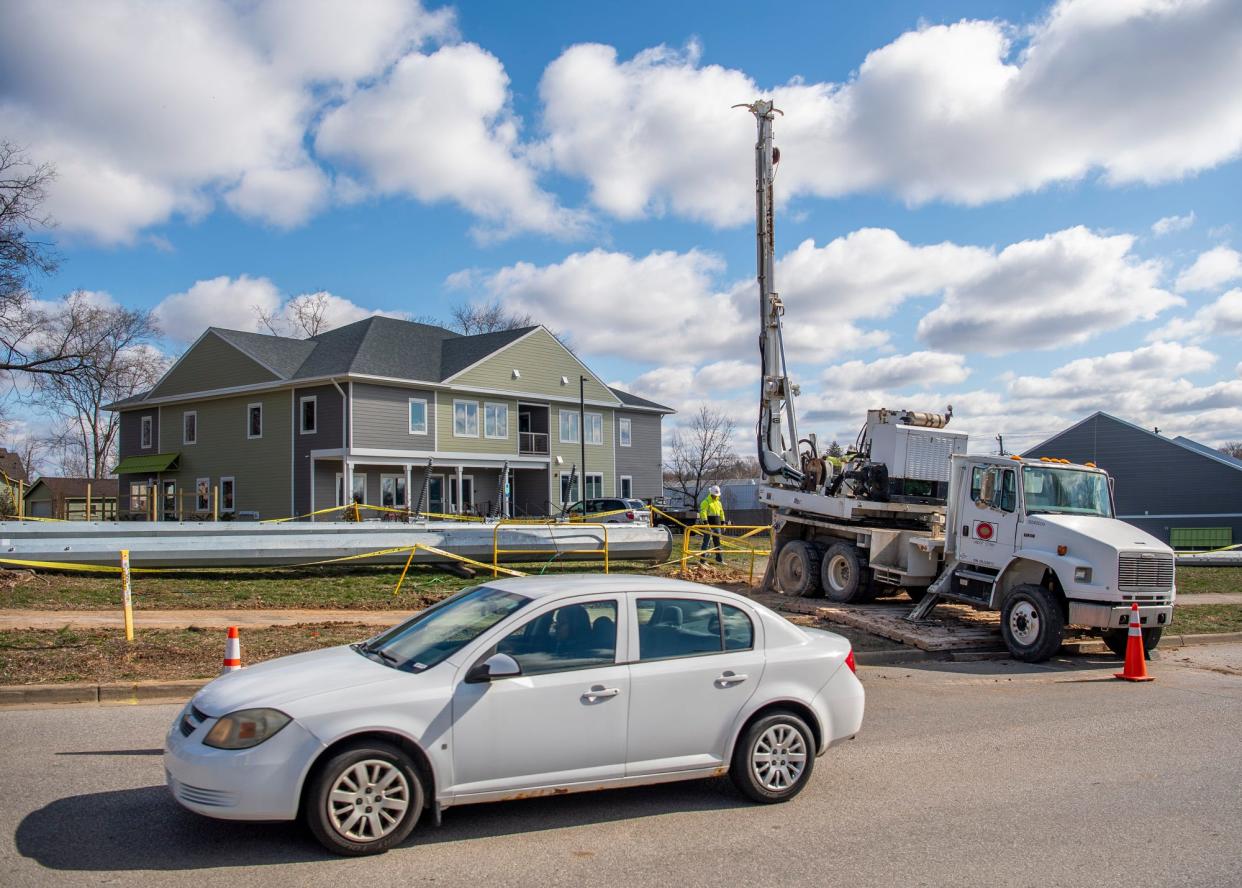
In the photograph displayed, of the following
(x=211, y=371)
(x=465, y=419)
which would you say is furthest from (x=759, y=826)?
(x=211, y=371)

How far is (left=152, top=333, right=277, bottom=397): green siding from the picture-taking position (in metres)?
40.6

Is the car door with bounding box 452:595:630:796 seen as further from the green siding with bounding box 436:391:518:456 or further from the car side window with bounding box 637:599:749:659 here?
the green siding with bounding box 436:391:518:456

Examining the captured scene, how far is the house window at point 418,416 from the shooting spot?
39.5 metres

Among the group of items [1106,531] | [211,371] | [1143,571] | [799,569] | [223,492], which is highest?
[211,371]

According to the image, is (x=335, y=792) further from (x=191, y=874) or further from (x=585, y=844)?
(x=585, y=844)

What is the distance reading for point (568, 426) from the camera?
46.5 m

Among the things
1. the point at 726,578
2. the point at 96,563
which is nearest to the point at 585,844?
the point at 96,563

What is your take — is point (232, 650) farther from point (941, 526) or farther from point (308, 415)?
point (308, 415)

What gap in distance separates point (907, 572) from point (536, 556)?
7989mm

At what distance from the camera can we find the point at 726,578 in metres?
20.9

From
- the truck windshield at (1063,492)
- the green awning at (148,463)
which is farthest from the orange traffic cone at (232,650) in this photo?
the green awning at (148,463)

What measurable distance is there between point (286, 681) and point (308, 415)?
35.0 meters

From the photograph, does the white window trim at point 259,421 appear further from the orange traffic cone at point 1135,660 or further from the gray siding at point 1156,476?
the gray siding at point 1156,476

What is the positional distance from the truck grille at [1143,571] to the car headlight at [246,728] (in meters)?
10.5
